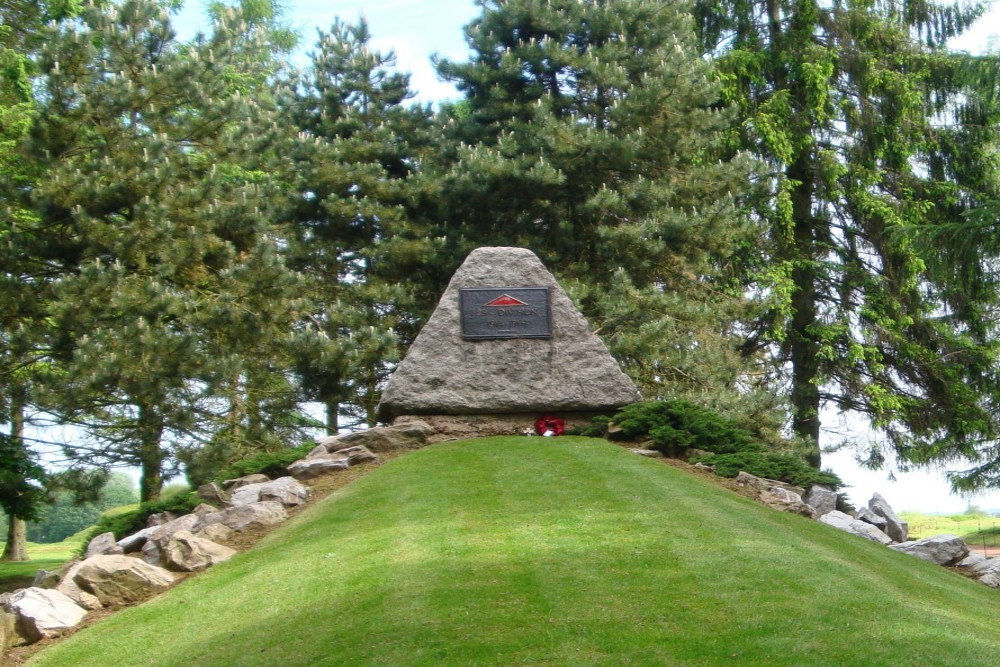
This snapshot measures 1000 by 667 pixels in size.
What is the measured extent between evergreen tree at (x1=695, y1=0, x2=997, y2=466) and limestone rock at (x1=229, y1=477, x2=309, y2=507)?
12.0 metres

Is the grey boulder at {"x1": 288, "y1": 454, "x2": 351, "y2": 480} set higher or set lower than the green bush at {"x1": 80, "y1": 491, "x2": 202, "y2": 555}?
higher

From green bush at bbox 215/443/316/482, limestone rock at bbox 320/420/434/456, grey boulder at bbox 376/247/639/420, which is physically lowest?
green bush at bbox 215/443/316/482

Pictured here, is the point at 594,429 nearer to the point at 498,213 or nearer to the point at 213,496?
the point at 213,496

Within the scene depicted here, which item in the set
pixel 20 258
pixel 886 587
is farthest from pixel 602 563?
pixel 20 258

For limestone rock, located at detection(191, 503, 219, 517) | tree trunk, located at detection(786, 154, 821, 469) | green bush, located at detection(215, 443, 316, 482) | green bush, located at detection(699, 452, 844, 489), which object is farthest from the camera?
tree trunk, located at detection(786, 154, 821, 469)

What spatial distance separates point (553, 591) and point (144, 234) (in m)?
12.3

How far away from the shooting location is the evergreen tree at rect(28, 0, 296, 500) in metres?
16.6

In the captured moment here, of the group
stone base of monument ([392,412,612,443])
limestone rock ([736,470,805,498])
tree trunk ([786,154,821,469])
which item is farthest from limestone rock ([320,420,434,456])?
tree trunk ([786,154,821,469])

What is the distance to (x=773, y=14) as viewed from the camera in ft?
77.3

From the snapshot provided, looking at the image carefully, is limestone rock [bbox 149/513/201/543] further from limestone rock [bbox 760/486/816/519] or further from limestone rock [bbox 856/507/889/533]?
limestone rock [bbox 856/507/889/533]

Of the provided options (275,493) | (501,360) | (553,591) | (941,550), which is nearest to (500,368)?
(501,360)

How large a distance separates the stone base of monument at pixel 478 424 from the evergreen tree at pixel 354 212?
5214 millimetres

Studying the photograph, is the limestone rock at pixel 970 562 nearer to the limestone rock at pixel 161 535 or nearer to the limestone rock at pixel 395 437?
the limestone rock at pixel 395 437

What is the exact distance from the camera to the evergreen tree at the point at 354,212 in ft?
65.4
